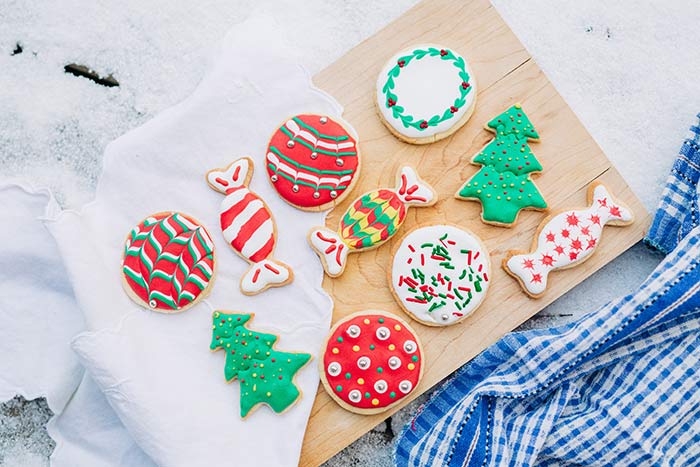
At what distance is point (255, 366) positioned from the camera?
949 mm

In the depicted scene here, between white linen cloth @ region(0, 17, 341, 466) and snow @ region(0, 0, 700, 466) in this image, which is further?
snow @ region(0, 0, 700, 466)

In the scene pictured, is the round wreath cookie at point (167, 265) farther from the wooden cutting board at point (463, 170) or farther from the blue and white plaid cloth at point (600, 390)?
the blue and white plaid cloth at point (600, 390)

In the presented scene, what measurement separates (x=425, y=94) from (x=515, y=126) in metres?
0.13

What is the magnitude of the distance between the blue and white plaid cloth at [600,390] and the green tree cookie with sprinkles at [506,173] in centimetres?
17

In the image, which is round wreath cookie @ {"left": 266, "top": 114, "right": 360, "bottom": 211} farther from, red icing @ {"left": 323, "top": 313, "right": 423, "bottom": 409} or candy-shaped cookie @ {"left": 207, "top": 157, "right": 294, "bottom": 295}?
red icing @ {"left": 323, "top": 313, "right": 423, "bottom": 409}

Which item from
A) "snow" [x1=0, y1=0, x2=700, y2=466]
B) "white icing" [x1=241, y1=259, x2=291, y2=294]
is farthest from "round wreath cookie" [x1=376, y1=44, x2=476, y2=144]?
"white icing" [x1=241, y1=259, x2=291, y2=294]

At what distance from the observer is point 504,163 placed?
980mm

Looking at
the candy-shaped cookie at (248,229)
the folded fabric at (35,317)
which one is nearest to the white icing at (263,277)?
the candy-shaped cookie at (248,229)

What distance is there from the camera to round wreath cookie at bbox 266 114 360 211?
0.97 meters

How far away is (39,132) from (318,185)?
441mm

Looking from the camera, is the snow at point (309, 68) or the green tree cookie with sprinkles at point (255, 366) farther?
the snow at point (309, 68)

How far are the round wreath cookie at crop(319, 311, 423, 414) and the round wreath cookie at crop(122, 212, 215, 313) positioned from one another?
0.66ft

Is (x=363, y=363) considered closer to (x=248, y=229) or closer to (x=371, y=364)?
(x=371, y=364)

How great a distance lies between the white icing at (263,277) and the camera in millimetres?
958
